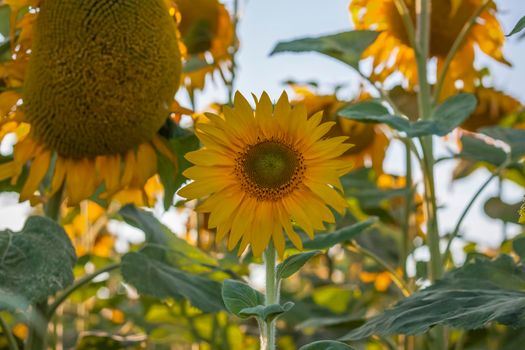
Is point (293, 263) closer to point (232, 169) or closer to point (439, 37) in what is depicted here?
point (232, 169)

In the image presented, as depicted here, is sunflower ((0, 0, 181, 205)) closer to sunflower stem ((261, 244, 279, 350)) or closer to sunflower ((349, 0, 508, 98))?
sunflower stem ((261, 244, 279, 350))

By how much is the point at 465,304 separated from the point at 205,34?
1.42 meters

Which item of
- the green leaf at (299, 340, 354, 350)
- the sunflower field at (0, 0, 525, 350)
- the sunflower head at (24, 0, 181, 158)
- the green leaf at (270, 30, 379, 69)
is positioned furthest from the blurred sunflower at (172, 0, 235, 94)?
the green leaf at (299, 340, 354, 350)

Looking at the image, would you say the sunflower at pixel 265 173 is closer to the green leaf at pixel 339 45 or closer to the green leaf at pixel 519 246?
the green leaf at pixel 519 246

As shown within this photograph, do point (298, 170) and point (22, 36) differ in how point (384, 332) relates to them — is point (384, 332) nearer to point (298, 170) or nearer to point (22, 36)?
point (298, 170)

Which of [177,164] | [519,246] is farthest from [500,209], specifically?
[177,164]

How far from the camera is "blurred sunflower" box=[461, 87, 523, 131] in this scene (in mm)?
2637

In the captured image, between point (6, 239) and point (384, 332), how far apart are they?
583 mm

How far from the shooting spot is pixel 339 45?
183cm

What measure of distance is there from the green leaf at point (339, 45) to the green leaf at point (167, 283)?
19.3 inches

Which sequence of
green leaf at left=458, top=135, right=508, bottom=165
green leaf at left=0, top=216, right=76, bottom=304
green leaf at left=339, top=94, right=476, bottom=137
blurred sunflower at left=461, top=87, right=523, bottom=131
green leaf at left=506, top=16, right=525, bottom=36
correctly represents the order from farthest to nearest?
blurred sunflower at left=461, top=87, right=523, bottom=131, green leaf at left=458, top=135, right=508, bottom=165, green leaf at left=339, top=94, right=476, bottom=137, green leaf at left=0, top=216, right=76, bottom=304, green leaf at left=506, top=16, right=525, bottom=36

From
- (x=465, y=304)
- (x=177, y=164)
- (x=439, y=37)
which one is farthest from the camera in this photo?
(x=439, y=37)

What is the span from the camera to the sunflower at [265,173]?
113cm

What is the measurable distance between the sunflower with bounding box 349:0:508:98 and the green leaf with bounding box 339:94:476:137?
677mm
